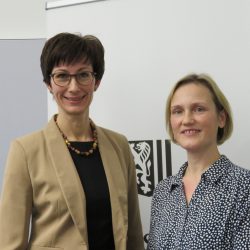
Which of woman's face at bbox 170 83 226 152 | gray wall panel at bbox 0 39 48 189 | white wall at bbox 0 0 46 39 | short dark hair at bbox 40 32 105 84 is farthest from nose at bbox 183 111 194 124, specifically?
white wall at bbox 0 0 46 39

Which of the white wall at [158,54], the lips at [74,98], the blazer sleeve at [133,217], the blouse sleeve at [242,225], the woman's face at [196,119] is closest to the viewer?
the blouse sleeve at [242,225]

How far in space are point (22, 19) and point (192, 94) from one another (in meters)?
1.68

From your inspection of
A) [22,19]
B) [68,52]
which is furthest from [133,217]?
[22,19]

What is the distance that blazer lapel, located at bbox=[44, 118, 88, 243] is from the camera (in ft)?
4.24

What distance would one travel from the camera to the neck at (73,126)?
1.45m

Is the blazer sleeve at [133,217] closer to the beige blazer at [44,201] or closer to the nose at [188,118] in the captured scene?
the beige blazer at [44,201]

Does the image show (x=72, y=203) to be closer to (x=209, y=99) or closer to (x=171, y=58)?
(x=209, y=99)

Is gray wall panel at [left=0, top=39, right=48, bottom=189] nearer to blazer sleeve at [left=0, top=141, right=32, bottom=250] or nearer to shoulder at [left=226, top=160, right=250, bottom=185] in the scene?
blazer sleeve at [left=0, top=141, right=32, bottom=250]

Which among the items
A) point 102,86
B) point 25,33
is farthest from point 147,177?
point 25,33

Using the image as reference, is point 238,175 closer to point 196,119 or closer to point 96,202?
point 196,119

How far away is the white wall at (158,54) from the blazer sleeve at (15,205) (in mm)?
714

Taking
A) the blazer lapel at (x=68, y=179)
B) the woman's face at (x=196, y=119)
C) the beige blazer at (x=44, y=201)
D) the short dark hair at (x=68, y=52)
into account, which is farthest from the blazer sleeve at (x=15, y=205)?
the woman's face at (x=196, y=119)

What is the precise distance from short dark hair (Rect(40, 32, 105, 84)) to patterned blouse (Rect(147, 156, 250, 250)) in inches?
23.3

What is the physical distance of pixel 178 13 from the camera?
1817mm
